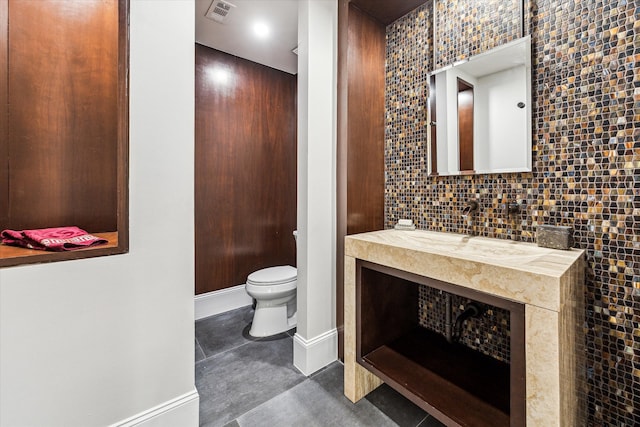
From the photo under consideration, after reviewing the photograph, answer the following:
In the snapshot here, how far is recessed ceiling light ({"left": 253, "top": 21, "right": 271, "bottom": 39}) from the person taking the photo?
2146 mm

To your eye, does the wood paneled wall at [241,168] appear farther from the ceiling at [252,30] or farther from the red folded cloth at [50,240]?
the red folded cloth at [50,240]

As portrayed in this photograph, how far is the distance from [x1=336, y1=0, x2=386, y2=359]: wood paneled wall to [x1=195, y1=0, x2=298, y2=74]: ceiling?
1.77 feet

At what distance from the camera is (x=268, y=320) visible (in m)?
2.20

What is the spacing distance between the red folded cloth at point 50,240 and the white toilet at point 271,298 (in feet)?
3.79

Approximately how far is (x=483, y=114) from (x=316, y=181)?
1.02m

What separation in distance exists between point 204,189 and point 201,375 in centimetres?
150

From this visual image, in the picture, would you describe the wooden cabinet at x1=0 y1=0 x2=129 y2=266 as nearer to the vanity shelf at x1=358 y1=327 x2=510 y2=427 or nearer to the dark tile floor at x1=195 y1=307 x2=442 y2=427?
the dark tile floor at x1=195 y1=307 x2=442 y2=427

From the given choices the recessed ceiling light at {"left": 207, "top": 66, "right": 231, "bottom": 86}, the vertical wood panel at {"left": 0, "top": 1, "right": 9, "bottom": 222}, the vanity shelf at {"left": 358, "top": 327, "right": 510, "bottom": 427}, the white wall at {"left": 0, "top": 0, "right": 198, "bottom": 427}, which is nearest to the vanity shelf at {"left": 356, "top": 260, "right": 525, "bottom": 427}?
the vanity shelf at {"left": 358, "top": 327, "right": 510, "bottom": 427}

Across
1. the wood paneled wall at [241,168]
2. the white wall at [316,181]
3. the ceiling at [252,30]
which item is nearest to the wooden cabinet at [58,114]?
the ceiling at [252,30]

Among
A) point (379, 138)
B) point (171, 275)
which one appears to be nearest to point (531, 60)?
point (379, 138)

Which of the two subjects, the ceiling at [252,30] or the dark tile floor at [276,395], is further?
the ceiling at [252,30]

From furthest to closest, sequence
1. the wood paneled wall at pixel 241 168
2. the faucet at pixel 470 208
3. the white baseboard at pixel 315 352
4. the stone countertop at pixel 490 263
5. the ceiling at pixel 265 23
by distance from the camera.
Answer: the wood paneled wall at pixel 241 168 → the ceiling at pixel 265 23 → the white baseboard at pixel 315 352 → the faucet at pixel 470 208 → the stone countertop at pixel 490 263

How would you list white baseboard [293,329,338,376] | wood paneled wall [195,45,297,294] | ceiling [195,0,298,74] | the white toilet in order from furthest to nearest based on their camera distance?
wood paneled wall [195,45,297,294] → the white toilet → ceiling [195,0,298,74] → white baseboard [293,329,338,376]

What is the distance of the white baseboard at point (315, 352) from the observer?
1712mm
